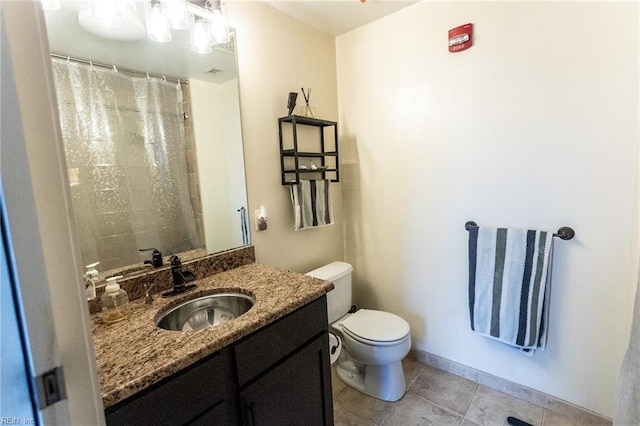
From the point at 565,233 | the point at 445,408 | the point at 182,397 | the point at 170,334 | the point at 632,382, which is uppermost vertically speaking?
the point at 565,233

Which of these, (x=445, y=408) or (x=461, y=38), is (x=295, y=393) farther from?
(x=461, y=38)

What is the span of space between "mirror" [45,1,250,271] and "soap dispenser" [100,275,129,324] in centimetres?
17

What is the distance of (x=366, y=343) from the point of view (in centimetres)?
165

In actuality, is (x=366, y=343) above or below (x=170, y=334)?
below

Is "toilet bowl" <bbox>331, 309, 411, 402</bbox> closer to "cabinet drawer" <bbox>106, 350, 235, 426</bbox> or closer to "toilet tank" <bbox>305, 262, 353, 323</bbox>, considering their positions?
"toilet tank" <bbox>305, 262, 353, 323</bbox>

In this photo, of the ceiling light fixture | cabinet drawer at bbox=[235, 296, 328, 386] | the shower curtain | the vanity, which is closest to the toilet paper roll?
the vanity

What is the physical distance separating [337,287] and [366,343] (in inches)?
14.8

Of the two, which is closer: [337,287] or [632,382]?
[632,382]

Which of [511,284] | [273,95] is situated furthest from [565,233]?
[273,95]

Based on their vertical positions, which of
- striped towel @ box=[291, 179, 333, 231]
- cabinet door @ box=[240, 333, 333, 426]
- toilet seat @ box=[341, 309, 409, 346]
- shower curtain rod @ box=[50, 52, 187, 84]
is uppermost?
shower curtain rod @ box=[50, 52, 187, 84]

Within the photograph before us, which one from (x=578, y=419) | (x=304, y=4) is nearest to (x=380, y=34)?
(x=304, y=4)

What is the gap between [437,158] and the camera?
5.87 feet

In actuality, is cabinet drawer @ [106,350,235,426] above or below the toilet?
above

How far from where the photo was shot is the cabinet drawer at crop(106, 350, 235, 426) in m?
0.70
